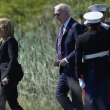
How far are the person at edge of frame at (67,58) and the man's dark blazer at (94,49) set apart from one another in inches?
15.0

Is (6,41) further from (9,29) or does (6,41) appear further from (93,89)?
(93,89)

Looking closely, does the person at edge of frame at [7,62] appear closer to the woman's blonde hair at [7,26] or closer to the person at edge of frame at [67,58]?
the woman's blonde hair at [7,26]

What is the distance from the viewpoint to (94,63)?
3.11 metres

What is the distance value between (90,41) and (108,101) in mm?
695

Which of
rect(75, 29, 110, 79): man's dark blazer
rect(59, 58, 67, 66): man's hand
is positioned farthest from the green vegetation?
rect(75, 29, 110, 79): man's dark blazer

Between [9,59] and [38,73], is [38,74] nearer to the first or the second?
[38,73]

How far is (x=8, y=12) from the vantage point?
1150cm

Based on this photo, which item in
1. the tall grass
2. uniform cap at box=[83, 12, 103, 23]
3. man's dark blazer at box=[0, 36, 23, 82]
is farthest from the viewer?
the tall grass

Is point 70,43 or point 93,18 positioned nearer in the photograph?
point 93,18

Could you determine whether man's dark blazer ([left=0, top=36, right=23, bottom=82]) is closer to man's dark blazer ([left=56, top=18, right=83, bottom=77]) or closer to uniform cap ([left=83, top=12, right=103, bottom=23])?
man's dark blazer ([left=56, top=18, right=83, bottom=77])

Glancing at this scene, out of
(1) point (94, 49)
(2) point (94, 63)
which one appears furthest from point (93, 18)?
(2) point (94, 63)

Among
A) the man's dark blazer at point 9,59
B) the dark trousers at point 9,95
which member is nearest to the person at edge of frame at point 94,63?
the man's dark blazer at point 9,59

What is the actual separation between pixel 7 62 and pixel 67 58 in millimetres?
730

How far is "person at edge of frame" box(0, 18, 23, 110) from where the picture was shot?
3516 millimetres
